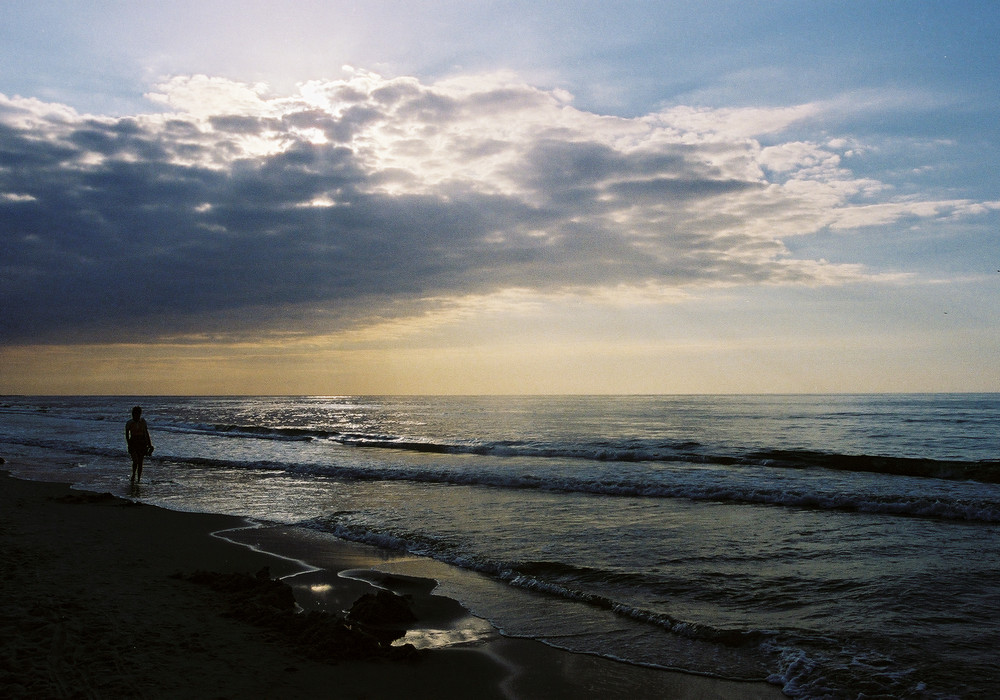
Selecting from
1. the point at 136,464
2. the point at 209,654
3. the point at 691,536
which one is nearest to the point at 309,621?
the point at 209,654

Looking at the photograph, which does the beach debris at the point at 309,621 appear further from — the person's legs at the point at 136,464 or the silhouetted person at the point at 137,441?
the person's legs at the point at 136,464

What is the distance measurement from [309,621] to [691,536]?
731 centimetres

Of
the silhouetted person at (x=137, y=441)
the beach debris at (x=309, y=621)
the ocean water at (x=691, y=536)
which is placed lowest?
the ocean water at (x=691, y=536)

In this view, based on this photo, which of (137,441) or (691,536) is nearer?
(691,536)

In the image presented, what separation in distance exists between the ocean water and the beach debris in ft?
4.40

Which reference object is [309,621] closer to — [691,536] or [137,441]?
[691,536]

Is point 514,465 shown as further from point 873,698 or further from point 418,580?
Result: point 873,698

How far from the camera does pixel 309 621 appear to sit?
237 inches

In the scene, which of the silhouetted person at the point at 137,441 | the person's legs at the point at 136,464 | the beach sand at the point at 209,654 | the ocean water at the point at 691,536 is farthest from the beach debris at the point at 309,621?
the person's legs at the point at 136,464

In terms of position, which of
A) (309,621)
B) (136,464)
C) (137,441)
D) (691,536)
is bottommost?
(691,536)

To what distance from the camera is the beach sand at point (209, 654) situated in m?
4.50

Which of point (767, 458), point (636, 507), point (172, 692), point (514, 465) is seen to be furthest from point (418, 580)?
point (767, 458)

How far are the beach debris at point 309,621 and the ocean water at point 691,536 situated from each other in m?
1.34

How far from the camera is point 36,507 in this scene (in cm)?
1222
